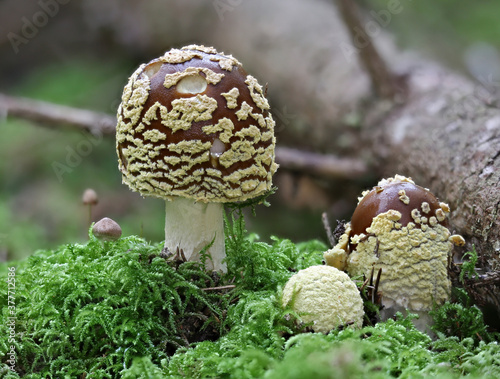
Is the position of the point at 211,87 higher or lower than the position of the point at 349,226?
higher

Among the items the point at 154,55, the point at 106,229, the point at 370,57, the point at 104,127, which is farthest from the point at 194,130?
the point at 154,55

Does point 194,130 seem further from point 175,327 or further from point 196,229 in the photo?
point 175,327

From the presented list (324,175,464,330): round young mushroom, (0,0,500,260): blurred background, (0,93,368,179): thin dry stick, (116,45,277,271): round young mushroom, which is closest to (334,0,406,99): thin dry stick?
(0,0,500,260): blurred background

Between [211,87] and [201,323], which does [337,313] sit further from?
[211,87]

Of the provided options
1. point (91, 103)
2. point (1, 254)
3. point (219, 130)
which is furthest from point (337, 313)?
point (91, 103)

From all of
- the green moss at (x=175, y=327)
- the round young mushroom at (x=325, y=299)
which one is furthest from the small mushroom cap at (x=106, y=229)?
the round young mushroom at (x=325, y=299)

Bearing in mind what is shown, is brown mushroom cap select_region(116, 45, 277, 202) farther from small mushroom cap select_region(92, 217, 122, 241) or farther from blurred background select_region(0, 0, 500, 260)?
blurred background select_region(0, 0, 500, 260)
